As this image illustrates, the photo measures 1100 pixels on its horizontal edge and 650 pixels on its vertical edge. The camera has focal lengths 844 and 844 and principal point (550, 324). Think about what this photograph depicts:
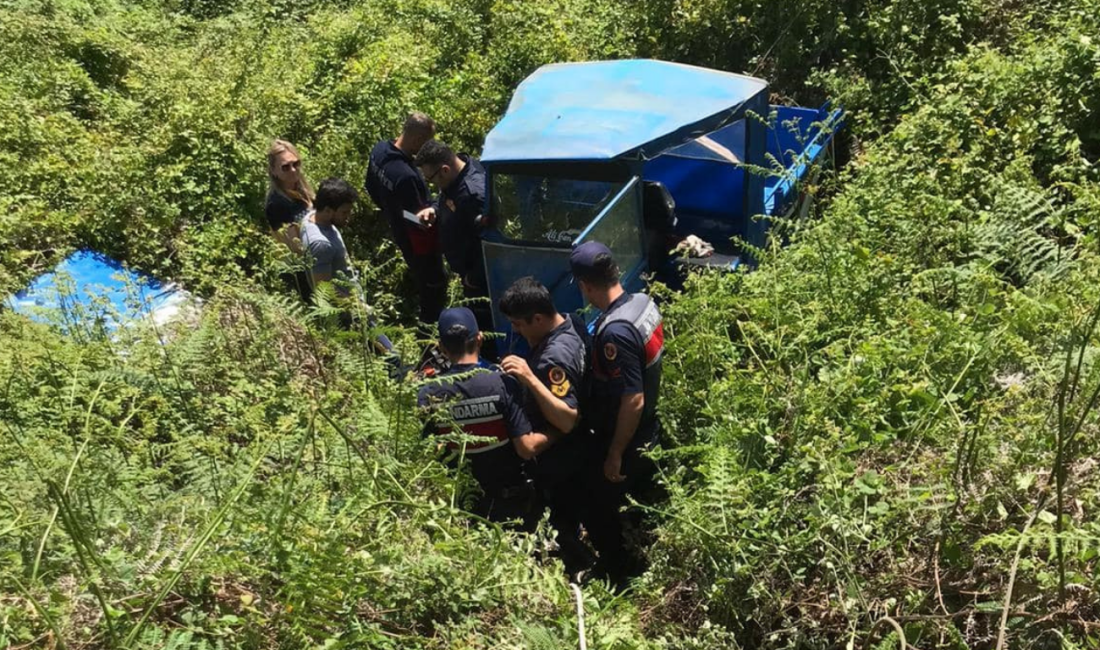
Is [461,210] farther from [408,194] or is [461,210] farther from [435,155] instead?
[408,194]

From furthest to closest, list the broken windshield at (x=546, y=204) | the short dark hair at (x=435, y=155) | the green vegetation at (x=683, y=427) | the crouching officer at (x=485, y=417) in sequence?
1. the short dark hair at (x=435, y=155)
2. the broken windshield at (x=546, y=204)
3. the crouching officer at (x=485, y=417)
4. the green vegetation at (x=683, y=427)

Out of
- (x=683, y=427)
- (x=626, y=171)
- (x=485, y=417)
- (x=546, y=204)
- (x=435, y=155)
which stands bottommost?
(x=683, y=427)

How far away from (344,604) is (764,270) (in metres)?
3.39

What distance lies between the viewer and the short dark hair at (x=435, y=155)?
612 centimetres

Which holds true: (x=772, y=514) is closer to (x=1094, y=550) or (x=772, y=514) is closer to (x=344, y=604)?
(x=1094, y=550)

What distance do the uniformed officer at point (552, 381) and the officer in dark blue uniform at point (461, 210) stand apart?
178 centimetres

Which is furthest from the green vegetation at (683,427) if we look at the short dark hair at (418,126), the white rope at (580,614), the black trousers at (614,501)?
the short dark hair at (418,126)

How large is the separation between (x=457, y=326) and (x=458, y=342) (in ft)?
0.25

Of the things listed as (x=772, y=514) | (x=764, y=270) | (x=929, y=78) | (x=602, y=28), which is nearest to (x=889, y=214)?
(x=764, y=270)

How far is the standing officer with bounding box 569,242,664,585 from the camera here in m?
4.14

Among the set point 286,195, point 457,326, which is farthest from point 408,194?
point 457,326

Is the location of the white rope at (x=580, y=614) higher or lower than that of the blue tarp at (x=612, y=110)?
lower

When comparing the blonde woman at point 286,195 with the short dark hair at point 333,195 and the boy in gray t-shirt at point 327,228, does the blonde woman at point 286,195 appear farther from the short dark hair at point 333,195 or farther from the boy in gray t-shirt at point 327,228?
the short dark hair at point 333,195

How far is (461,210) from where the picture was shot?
6.13 m
